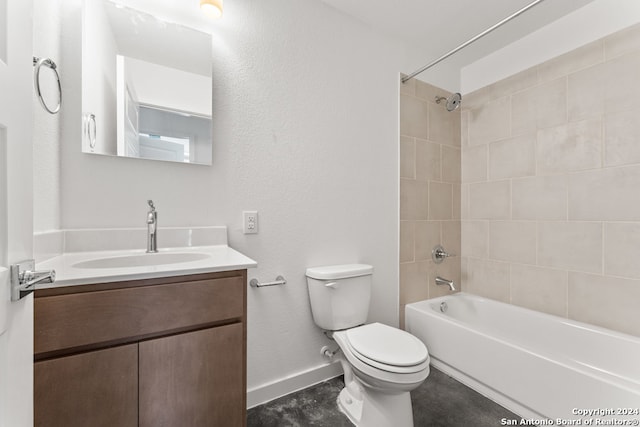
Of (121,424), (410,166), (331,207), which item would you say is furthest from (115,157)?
(410,166)

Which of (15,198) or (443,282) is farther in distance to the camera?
(443,282)

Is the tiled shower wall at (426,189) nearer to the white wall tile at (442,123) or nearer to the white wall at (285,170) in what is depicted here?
the white wall tile at (442,123)

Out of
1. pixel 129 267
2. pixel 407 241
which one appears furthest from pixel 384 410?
pixel 129 267

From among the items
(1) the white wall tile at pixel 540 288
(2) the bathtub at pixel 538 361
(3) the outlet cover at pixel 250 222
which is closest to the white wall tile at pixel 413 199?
(2) the bathtub at pixel 538 361

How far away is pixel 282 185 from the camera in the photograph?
5.30 feet

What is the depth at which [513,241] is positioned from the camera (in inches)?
83.7

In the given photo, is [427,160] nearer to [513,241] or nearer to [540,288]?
[513,241]

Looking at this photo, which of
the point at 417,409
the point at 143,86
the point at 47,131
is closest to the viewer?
the point at 47,131

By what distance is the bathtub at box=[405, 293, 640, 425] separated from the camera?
3.98 ft

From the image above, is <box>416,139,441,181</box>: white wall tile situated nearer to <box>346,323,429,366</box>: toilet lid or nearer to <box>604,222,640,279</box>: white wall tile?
<box>604,222,640,279</box>: white wall tile

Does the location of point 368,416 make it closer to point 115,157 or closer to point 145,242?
point 145,242

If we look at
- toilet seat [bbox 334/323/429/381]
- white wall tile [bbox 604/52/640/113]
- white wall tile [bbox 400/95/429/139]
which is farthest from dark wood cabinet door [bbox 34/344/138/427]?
white wall tile [bbox 604/52/640/113]

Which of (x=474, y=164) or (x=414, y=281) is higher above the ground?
(x=474, y=164)

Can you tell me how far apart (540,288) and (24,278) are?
8.59ft
